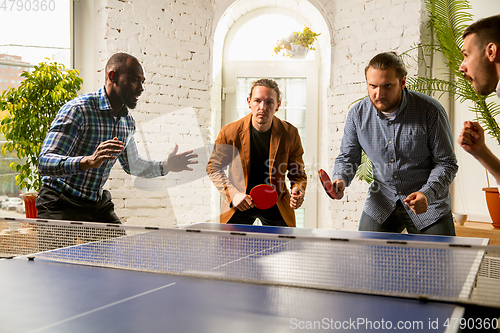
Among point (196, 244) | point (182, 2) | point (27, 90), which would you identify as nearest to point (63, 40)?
point (27, 90)

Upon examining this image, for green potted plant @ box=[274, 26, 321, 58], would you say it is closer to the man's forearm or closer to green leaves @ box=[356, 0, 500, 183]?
green leaves @ box=[356, 0, 500, 183]

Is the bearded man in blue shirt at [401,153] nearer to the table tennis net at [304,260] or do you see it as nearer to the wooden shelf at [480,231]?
the table tennis net at [304,260]

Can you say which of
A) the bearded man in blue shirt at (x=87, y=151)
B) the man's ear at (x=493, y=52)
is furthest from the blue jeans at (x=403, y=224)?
the bearded man in blue shirt at (x=87, y=151)

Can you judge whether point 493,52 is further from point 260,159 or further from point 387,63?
point 260,159

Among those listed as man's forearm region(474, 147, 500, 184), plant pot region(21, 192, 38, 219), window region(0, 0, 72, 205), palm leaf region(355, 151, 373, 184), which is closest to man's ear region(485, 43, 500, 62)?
man's forearm region(474, 147, 500, 184)

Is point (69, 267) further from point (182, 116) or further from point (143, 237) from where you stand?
point (182, 116)

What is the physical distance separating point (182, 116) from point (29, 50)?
6.24ft

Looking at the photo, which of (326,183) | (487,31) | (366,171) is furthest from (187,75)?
(487,31)

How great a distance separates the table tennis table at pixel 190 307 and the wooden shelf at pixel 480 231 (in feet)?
10.3

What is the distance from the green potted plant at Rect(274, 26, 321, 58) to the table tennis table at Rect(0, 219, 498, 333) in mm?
4314

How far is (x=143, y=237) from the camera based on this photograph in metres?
2.23

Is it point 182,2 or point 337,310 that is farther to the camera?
point 182,2

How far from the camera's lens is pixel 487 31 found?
2.12 m

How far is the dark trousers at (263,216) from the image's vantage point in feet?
10.6
